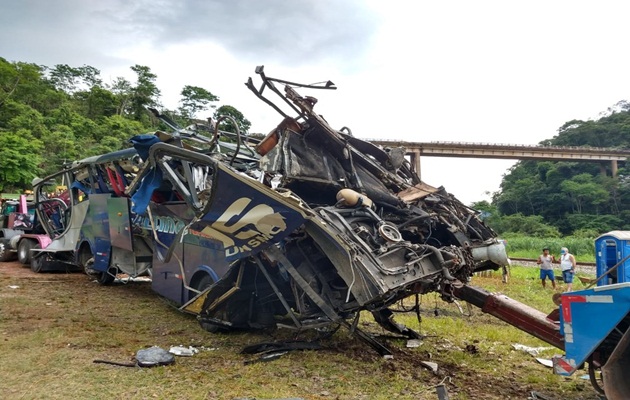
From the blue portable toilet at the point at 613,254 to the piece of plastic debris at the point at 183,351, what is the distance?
4213mm

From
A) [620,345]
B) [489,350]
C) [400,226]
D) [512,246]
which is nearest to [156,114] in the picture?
[400,226]

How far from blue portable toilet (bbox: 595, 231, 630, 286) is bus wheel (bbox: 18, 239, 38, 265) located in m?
13.8

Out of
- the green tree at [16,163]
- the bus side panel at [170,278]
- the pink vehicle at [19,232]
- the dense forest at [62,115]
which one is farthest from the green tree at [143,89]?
the bus side panel at [170,278]

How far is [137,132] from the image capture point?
135ft

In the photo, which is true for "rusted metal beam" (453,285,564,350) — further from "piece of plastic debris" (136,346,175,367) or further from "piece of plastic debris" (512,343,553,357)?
Answer: "piece of plastic debris" (136,346,175,367)

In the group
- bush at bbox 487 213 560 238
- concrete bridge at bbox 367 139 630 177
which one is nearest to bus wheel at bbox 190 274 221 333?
concrete bridge at bbox 367 139 630 177

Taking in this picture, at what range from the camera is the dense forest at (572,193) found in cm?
4795

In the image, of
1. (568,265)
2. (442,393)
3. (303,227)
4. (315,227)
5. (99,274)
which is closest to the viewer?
(442,393)

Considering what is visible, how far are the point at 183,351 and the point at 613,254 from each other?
4507mm

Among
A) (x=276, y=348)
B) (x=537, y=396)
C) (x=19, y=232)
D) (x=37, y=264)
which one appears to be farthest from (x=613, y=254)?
(x=19, y=232)

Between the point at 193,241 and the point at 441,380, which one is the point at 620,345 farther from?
the point at 193,241

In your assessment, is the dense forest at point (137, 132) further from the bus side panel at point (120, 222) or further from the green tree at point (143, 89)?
the bus side panel at point (120, 222)

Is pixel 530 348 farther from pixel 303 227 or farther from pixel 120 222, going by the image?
pixel 120 222

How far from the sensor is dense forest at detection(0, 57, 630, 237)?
1310 inches
